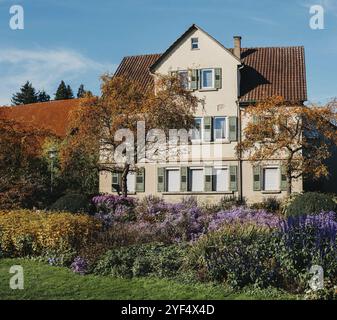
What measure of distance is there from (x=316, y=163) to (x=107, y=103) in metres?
9.95

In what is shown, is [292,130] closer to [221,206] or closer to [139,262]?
[221,206]

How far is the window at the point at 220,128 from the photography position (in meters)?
34.3

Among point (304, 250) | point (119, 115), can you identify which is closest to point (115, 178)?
point (119, 115)

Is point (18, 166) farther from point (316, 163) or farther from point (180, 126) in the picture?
point (316, 163)

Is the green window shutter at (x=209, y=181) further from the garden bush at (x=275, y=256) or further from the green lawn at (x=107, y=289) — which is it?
the green lawn at (x=107, y=289)

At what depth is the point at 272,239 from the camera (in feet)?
39.7

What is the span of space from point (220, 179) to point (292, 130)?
23.7ft

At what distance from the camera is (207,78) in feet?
113

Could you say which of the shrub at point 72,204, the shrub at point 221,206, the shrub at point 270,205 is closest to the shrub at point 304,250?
the shrub at point 221,206

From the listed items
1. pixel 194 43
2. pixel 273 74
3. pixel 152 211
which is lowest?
pixel 152 211

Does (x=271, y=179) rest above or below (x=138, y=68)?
below

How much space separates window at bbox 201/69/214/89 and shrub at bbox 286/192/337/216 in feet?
49.0

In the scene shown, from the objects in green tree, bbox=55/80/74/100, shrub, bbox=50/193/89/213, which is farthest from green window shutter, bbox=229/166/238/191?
green tree, bbox=55/80/74/100

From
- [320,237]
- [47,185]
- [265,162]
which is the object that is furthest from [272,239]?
[265,162]
